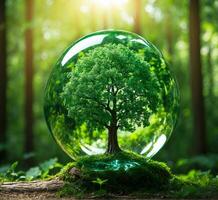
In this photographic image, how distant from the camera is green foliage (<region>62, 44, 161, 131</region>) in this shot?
500cm

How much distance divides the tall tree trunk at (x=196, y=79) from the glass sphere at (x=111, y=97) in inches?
340

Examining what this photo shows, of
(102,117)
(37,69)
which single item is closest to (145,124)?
(102,117)

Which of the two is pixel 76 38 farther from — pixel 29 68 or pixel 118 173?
pixel 118 173

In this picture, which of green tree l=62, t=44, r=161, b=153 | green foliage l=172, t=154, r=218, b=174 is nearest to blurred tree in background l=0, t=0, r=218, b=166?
green foliage l=172, t=154, r=218, b=174

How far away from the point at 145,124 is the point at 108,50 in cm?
90

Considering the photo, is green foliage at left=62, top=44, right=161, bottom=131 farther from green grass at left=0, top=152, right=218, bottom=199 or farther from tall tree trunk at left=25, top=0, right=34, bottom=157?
tall tree trunk at left=25, top=0, right=34, bottom=157

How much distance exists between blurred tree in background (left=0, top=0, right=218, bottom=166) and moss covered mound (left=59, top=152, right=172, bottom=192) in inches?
320

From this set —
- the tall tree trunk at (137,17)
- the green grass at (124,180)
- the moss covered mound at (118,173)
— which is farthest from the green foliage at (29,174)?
the tall tree trunk at (137,17)

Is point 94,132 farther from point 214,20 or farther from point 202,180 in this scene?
point 214,20

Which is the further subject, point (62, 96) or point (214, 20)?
point (214, 20)

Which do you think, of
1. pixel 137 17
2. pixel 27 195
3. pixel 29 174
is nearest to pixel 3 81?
pixel 137 17

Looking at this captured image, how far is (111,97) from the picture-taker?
16.4 feet

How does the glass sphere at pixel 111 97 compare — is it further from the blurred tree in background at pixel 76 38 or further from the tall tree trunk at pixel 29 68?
the tall tree trunk at pixel 29 68

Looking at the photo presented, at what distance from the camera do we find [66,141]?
5.39 m
